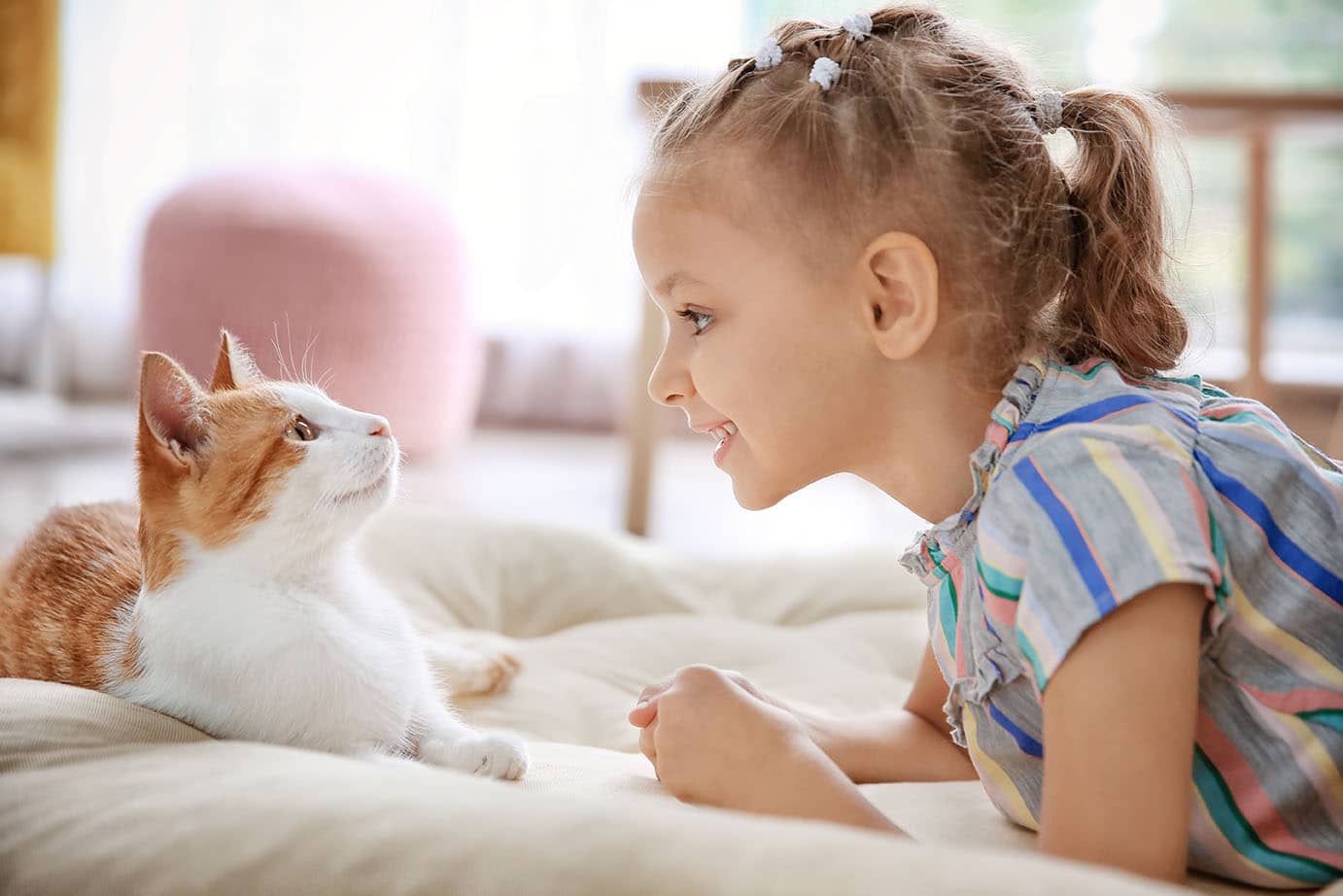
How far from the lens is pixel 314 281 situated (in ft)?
8.23

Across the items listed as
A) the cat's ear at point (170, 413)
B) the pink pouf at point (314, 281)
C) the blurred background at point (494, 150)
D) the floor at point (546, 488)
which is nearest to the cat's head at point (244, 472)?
the cat's ear at point (170, 413)

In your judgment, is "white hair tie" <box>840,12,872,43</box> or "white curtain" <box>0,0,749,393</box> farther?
"white curtain" <box>0,0,749,393</box>

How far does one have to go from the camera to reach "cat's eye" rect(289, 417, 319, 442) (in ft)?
2.96

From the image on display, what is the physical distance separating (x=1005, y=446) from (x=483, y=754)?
42 cm

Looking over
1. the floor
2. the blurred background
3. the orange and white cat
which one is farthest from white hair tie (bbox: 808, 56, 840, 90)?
the blurred background

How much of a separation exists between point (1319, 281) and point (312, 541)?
378 centimetres

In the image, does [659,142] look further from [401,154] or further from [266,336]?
[401,154]

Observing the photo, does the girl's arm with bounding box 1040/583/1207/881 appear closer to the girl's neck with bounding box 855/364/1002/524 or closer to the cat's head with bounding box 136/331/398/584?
the girl's neck with bounding box 855/364/1002/524

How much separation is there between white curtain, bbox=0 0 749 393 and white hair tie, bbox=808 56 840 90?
2825 mm

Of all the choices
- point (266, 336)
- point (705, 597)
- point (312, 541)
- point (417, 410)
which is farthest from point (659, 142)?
point (417, 410)

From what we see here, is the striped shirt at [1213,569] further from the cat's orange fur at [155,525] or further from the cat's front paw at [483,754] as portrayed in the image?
the cat's orange fur at [155,525]

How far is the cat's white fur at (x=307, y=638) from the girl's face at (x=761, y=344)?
25 centimetres

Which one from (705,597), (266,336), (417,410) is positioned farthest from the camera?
(417,410)

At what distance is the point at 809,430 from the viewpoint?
2.96ft
